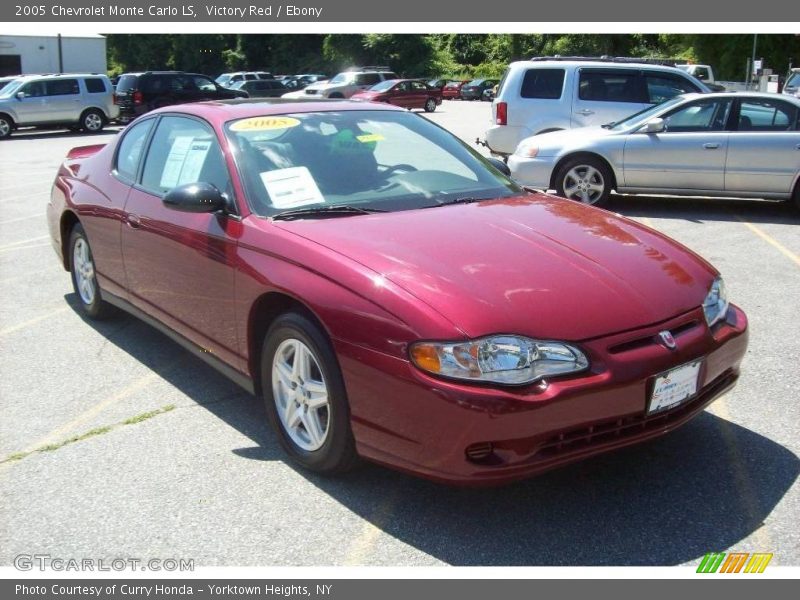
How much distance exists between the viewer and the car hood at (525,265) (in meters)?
3.18

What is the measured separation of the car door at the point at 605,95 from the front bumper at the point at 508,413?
32.7 ft

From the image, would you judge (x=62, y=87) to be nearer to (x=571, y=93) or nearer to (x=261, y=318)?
(x=571, y=93)

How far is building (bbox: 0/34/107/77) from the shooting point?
37.6m

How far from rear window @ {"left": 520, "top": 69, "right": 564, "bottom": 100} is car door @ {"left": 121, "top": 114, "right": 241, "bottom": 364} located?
8555 mm

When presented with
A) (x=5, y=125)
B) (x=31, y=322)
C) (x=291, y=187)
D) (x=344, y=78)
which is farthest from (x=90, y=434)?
(x=344, y=78)

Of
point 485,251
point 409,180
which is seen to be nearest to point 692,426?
point 485,251

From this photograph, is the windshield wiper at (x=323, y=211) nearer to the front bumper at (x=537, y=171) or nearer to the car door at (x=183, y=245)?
the car door at (x=183, y=245)

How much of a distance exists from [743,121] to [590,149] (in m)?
1.77

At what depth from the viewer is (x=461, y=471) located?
10.0 feet

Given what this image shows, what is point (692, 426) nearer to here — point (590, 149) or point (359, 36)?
point (590, 149)

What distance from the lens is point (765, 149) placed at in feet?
32.2

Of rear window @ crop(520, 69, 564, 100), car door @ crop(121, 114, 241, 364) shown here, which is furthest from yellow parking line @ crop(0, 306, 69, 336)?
rear window @ crop(520, 69, 564, 100)

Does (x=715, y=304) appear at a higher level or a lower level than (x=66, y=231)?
higher

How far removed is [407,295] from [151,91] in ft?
88.7
